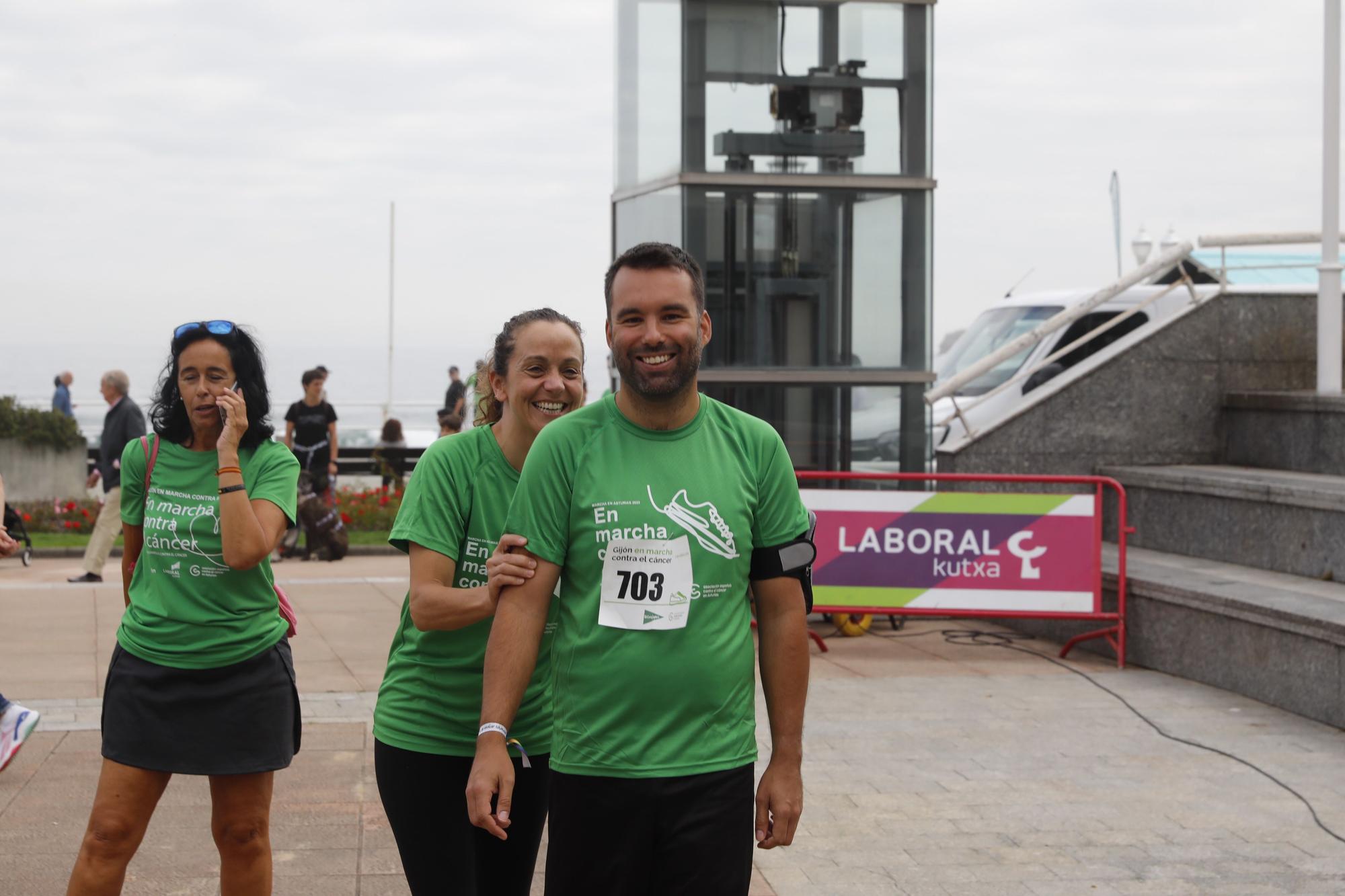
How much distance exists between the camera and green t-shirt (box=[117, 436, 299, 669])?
4.11m

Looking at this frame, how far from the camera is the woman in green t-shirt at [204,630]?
407cm

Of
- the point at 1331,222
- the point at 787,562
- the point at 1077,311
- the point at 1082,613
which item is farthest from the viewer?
the point at 1077,311

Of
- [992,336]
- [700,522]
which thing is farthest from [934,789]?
[992,336]

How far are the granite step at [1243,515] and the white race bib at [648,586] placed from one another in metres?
8.07

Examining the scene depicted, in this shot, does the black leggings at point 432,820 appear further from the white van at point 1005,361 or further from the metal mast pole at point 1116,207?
the metal mast pole at point 1116,207

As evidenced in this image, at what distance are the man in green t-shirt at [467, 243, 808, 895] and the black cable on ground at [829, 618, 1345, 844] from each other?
13.0ft

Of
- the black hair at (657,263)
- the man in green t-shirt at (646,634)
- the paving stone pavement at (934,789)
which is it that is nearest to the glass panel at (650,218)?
the paving stone pavement at (934,789)

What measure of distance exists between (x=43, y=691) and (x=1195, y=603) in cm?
657

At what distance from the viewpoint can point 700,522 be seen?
3.10 m

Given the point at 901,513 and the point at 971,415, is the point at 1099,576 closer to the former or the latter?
the point at 901,513

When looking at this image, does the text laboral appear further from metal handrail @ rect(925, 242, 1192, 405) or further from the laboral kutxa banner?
metal handrail @ rect(925, 242, 1192, 405)

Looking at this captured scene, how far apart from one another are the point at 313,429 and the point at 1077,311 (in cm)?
731

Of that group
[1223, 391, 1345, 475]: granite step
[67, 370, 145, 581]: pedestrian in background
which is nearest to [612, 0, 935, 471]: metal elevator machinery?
[1223, 391, 1345, 475]: granite step

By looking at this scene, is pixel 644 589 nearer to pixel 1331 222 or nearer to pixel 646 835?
pixel 646 835
